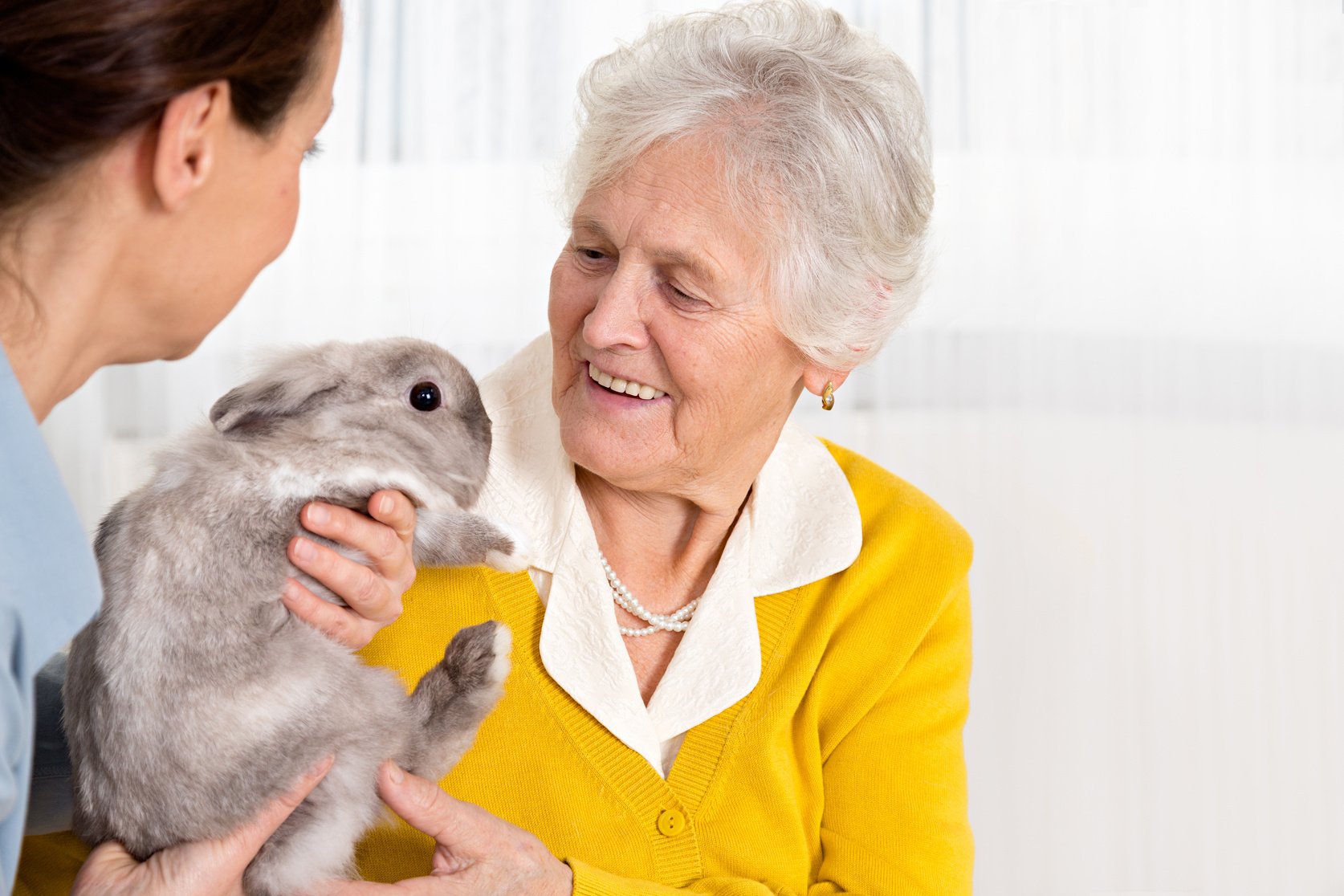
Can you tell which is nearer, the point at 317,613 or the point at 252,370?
the point at 317,613

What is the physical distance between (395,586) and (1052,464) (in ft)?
6.86

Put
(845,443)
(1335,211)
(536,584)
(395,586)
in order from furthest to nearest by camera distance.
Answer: (845,443), (1335,211), (536,584), (395,586)

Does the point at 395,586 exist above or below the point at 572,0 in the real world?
below

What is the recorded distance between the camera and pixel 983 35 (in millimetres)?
3076

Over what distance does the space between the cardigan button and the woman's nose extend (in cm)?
67

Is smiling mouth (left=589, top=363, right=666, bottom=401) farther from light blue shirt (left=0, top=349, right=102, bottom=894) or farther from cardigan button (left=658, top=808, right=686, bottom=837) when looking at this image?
light blue shirt (left=0, top=349, right=102, bottom=894)

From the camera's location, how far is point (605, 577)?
1.83m

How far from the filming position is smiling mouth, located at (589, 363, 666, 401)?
175 cm

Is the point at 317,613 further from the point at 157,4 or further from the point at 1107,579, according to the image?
the point at 1107,579

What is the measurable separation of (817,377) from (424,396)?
0.64m

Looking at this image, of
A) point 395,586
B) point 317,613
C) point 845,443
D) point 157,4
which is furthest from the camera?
point 845,443

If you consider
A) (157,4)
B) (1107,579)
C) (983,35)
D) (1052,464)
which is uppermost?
(983,35)

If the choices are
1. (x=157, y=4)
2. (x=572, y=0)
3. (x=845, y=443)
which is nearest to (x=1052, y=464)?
(x=845, y=443)

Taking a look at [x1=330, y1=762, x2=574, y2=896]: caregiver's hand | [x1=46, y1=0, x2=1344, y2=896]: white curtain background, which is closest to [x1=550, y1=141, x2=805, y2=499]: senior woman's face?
[x1=330, y1=762, x2=574, y2=896]: caregiver's hand
